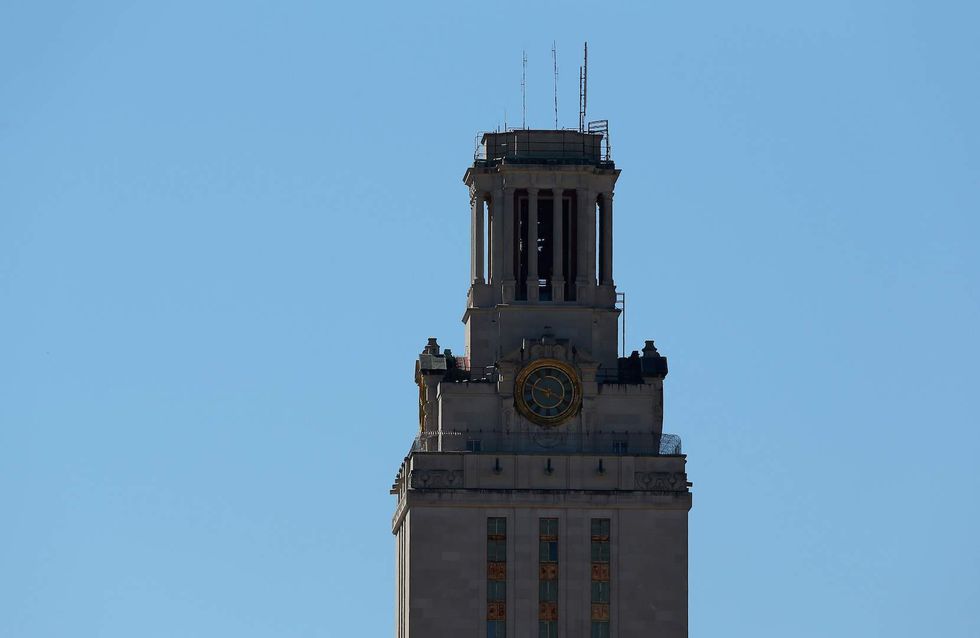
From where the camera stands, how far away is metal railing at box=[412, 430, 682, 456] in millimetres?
164875

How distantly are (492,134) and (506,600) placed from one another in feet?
71.6

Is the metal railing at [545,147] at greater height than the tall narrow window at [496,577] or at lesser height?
greater

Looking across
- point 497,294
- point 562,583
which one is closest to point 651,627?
point 562,583

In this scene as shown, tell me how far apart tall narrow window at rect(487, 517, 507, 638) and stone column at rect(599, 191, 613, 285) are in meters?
12.6

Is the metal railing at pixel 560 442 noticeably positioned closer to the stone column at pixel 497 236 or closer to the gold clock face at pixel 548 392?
the gold clock face at pixel 548 392

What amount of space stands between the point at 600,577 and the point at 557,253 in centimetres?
1504

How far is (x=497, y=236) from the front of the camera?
16738 centimetres

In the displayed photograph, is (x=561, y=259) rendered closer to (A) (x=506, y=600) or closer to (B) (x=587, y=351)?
(B) (x=587, y=351)

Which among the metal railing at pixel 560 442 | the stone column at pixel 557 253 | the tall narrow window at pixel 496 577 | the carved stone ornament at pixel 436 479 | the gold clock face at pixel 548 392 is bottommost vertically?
the tall narrow window at pixel 496 577

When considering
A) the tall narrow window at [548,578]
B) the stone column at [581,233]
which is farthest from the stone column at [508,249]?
the tall narrow window at [548,578]

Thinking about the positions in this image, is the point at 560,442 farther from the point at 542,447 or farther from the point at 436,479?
the point at 436,479

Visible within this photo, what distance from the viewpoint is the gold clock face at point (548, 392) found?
165 m

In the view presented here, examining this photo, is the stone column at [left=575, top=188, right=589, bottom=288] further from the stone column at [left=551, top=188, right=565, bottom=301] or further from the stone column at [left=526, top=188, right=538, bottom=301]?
the stone column at [left=526, top=188, right=538, bottom=301]

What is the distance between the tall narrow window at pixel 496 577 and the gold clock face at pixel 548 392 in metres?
5.19
